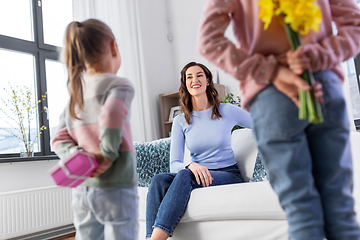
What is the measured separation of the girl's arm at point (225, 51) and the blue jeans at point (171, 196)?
0.96 m

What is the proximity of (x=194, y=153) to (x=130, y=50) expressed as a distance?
2.10 meters

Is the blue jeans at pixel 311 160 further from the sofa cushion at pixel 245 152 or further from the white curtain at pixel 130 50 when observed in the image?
the white curtain at pixel 130 50

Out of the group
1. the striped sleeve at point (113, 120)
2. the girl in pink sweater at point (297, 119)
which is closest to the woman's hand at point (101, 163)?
the striped sleeve at point (113, 120)

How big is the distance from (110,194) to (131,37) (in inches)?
124

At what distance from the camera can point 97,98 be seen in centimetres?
79

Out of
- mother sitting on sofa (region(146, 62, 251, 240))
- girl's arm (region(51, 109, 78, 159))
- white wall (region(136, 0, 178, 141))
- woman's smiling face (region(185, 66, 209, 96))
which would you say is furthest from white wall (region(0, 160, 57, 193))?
girl's arm (region(51, 109, 78, 159))

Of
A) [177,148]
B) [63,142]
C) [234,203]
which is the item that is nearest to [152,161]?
[177,148]

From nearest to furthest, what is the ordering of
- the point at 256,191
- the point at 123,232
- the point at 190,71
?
1. the point at 123,232
2. the point at 256,191
3. the point at 190,71

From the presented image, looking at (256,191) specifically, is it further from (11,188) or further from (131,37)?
(131,37)

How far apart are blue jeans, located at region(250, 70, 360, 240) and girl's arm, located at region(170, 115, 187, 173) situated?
111 centimetres

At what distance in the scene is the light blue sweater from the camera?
1785 millimetres

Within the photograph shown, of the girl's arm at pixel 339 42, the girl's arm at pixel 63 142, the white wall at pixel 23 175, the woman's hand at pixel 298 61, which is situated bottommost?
the white wall at pixel 23 175

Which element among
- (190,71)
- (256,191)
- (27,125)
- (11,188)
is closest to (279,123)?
(256,191)

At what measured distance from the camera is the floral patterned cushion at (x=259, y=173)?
185 cm
